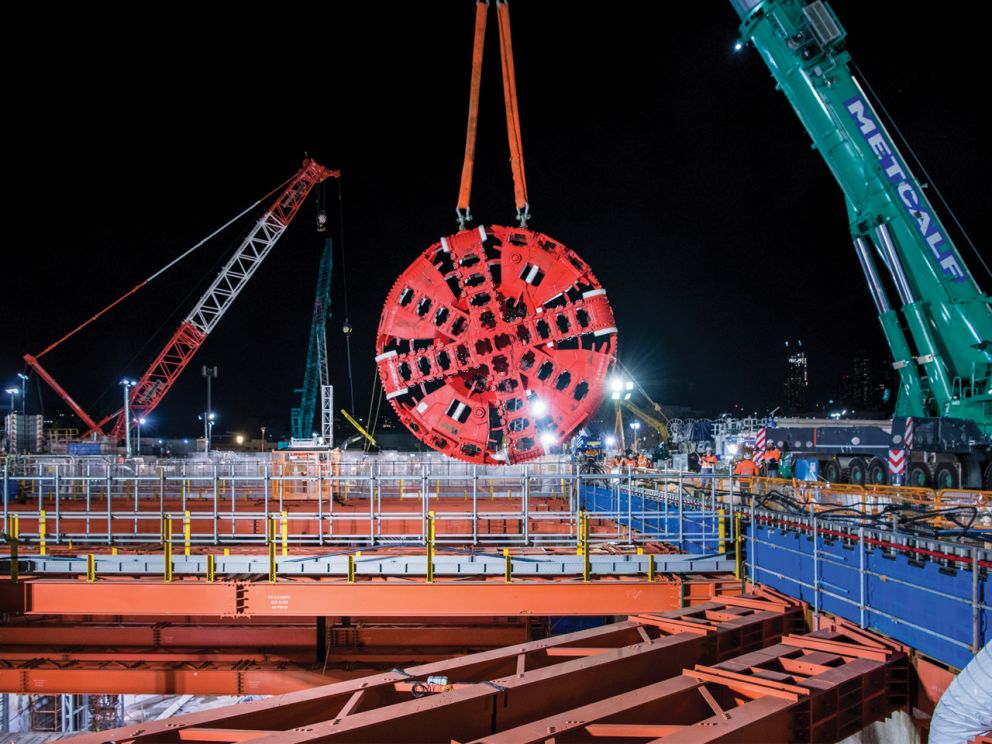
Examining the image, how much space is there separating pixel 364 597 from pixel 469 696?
467 centimetres

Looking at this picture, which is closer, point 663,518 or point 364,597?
point 364,597

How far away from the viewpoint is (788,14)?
1861 cm

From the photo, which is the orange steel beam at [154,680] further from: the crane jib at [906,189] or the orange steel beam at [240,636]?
the crane jib at [906,189]

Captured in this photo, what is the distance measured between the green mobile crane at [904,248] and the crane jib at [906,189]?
0.08 ft

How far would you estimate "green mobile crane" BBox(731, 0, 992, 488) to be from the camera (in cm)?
1734

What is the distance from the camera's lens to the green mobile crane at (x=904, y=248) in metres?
17.3

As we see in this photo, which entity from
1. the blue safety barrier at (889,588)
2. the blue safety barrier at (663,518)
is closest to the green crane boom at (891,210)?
the blue safety barrier at (663,518)

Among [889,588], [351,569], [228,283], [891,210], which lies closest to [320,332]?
[228,283]

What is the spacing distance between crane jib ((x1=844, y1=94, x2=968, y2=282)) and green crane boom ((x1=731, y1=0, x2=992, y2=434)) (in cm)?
2

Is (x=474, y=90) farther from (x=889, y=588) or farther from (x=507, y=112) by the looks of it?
(x=889, y=588)

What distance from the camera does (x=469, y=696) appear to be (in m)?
4.57

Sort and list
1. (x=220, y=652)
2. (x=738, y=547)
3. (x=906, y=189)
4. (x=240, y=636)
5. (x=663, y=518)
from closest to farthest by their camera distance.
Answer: (x=738, y=547) < (x=220, y=652) < (x=240, y=636) < (x=663, y=518) < (x=906, y=189)

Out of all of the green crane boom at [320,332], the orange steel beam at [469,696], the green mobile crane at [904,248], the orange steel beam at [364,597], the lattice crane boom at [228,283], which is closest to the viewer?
the orange steel beam at [469,696]

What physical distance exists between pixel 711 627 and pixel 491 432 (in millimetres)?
4601
